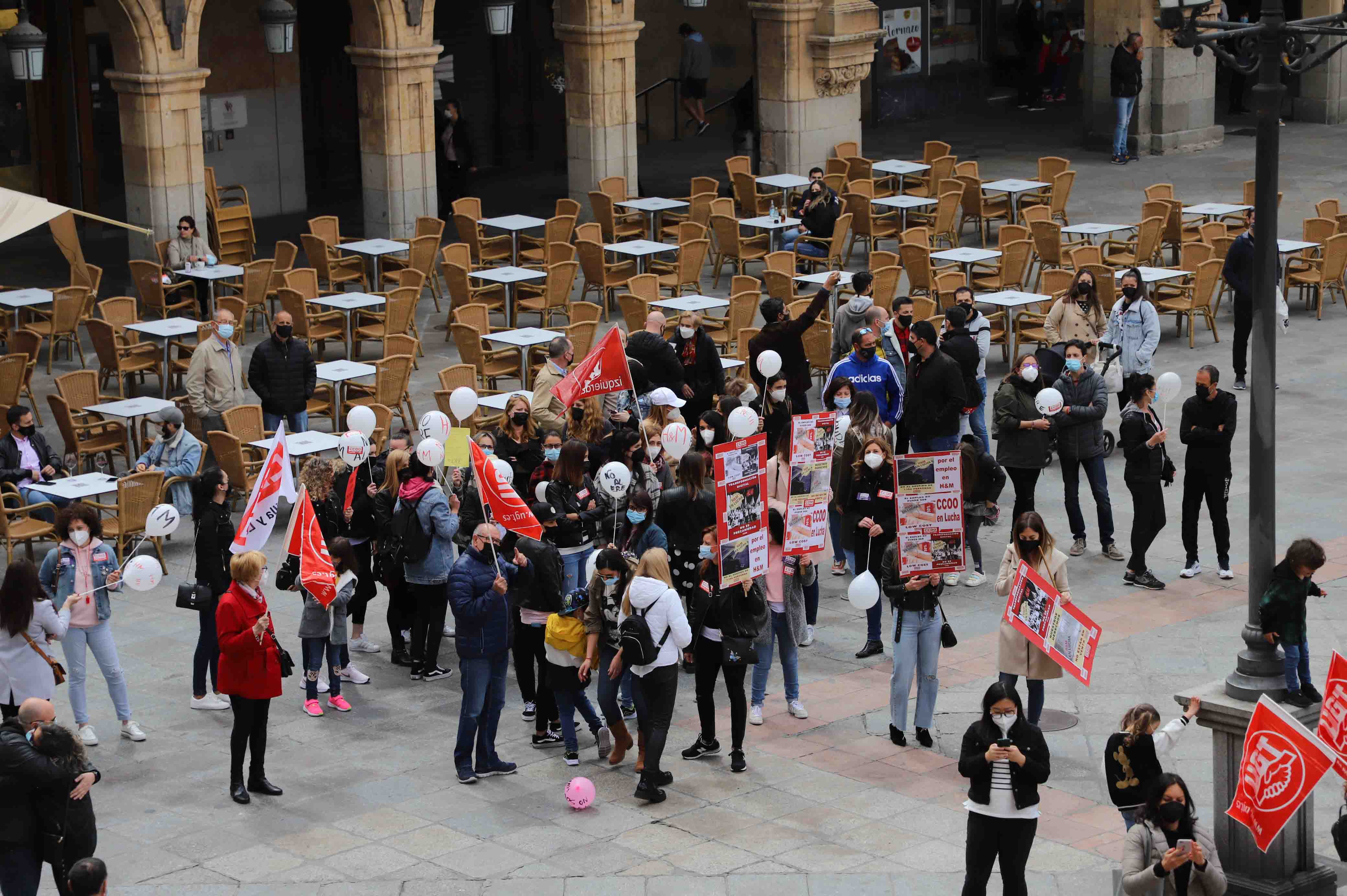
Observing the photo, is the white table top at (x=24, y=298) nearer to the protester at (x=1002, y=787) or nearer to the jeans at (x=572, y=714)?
the jeans at (x=572, y=714)

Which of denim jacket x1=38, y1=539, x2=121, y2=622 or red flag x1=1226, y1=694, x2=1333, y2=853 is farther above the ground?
denim jacket x1=38, y1=539, x2=121, y2=622

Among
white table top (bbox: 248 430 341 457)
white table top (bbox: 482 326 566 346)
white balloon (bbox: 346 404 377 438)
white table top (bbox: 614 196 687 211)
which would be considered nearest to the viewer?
white balloon (bbox: 346 404 377 438)

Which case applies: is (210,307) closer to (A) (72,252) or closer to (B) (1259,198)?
(A) (72,252)

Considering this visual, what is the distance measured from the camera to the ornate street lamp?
20609 mm

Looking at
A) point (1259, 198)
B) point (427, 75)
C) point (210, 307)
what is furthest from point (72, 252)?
point (1259, 198)

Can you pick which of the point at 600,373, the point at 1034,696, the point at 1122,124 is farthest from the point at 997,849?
the point at 1122,124

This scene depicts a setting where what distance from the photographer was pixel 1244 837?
28.8 ft

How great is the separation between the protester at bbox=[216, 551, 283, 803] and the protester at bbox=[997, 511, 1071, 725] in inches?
151

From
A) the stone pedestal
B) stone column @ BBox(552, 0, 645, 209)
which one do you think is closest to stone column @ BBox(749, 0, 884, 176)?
stone column @ BBox(552, 0, 645, 209)

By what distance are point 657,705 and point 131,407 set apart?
23.6 feet

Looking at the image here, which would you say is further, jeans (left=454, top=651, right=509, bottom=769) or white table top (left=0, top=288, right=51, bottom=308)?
white table top (left=0, top=288, right=51, bottom=308)

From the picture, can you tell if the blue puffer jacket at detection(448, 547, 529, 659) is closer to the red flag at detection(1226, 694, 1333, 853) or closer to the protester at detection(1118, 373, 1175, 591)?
the red flag at detection(1226, 694, 1333, 853)

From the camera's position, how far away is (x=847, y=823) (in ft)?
33.3

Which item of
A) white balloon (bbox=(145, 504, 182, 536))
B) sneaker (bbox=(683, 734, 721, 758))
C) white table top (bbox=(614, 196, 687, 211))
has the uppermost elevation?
white table top (bbox=(614, 196, 687, 211))
